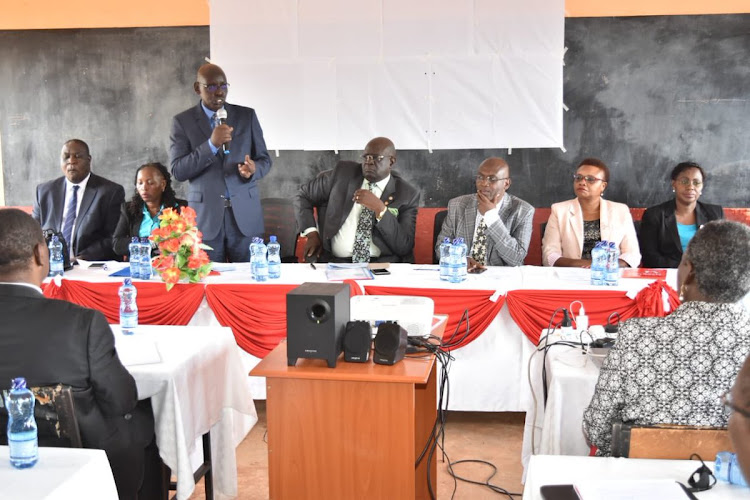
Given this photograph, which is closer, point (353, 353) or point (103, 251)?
point (353, 353)

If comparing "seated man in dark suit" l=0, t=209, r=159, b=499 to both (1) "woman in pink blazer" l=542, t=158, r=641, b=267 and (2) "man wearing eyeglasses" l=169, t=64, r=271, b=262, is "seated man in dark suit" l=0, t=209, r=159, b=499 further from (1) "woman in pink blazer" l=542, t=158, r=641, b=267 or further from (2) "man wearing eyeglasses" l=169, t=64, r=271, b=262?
(1) "woman in pink blazer" l=542, t=158, r=641, b=267

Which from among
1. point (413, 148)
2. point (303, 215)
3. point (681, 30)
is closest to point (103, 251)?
point (303, 215)

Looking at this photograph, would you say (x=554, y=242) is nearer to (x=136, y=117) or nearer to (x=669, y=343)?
(x=669, y=343)

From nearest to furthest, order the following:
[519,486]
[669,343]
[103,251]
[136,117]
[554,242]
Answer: [669,343] → [519,486] → [554,242] → [103,251] → [136,117]

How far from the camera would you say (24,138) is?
252 inches

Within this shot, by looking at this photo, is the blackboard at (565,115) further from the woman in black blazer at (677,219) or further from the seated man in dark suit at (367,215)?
the seated man in dark suit at (367,215)

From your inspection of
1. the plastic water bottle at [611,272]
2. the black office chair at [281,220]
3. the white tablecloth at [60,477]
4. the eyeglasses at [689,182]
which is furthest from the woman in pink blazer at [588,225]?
the white tablecloth at [60,477]

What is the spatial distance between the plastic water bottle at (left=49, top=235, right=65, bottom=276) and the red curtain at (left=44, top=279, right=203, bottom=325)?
0.13m

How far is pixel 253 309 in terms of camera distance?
3.85 meters

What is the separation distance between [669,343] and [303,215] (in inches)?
133

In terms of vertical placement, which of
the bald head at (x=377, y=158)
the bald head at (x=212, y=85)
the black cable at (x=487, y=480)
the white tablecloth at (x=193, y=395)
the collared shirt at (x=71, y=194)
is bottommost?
the black cable at (x=487, y=480)

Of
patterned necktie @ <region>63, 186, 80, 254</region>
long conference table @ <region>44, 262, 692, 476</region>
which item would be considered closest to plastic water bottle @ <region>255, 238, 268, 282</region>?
long conference table @ <region>44, 262, 692, 476</region>

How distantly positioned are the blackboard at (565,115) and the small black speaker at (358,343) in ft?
12.5

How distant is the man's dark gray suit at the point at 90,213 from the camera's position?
5.12 meters
